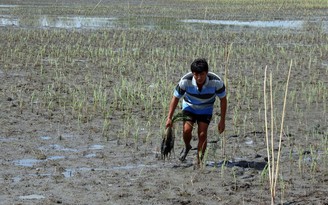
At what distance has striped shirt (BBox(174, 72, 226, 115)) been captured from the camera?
6574mm

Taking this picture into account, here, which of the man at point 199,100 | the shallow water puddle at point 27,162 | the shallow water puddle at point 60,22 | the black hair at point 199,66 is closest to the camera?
the black hair at point 199,66

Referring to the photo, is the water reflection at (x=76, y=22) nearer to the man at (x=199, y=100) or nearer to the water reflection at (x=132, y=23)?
the water reflection at (x=132, y=23)

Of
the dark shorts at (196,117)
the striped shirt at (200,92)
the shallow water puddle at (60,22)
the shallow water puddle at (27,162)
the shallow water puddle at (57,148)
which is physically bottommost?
the shallow water puddle at (60,22)

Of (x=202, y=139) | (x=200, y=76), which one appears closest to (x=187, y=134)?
(x=202, y=139)

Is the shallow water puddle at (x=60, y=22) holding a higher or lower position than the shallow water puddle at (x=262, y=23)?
lower

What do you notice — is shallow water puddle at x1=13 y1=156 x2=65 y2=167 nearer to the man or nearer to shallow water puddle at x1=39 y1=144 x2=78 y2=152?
shallow water puddle at x1=39 y1=144 x2=78 y2=152

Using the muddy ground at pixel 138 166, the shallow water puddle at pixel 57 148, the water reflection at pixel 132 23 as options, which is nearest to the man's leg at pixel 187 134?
the muddy ground at pixel 138 166

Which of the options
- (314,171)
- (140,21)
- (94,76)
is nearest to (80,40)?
(94,76)

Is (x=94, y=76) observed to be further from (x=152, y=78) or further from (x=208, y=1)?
(x=208, y=1)

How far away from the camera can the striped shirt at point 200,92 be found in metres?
6.57

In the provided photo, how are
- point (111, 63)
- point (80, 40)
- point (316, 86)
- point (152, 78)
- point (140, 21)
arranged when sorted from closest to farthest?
1. point (316, 86)
2. point (152, 78)
3. point (111, 63)
4. point (80, 40)
5. point (140, 21)

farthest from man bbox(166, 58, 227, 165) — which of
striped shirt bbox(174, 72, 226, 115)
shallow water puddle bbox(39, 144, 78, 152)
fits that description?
shallow water puddle bbox(39, 144, 78, 152)

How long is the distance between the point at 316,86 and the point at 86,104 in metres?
3.92

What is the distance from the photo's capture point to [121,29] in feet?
69.2
